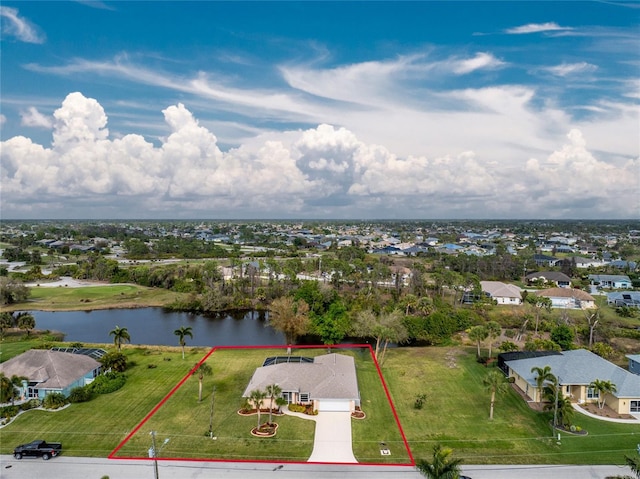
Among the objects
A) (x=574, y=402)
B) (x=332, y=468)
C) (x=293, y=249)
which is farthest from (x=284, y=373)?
(x=293, y=249)

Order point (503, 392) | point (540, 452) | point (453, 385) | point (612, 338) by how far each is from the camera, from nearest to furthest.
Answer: point (540, 452)
point (503, 392)
point (453, 385)
point (612, 338)

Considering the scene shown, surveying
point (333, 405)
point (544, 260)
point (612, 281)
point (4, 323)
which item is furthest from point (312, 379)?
point (544, 260)

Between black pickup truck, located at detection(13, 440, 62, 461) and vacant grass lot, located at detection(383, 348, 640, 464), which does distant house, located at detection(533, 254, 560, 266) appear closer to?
vacant grass lot, located at detection(383, 348, 640, 464)

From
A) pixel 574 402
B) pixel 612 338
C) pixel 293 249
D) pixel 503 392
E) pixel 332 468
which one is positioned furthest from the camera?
pixel 293 249

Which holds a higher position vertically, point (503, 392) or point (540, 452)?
point (503, 392)

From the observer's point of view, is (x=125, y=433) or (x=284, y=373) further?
(x=284, y=373)

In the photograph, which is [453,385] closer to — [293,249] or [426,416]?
[426,416]
